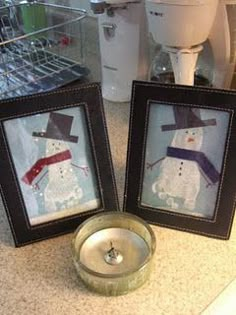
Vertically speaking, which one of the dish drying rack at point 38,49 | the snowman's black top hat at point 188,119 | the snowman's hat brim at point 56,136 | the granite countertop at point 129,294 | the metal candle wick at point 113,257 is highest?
the snowman's black top hat at point 188,119

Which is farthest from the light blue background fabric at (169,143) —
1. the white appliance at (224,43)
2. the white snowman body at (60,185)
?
the white appliance at (224,43)

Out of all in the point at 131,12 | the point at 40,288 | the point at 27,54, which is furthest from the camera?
the point at 27,54

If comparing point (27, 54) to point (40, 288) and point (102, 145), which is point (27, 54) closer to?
point (102, 145)

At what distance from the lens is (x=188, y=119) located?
A: 54 centimetres

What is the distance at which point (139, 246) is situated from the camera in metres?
0.55

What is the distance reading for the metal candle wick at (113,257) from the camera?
1.72 feet

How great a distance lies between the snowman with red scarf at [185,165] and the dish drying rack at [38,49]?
1.54 ft

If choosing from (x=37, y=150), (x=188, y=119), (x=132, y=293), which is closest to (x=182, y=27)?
(x=188, y=119)

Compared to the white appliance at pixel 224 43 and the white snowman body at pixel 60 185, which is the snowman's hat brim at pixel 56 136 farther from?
the white appliance at pixel 224 43

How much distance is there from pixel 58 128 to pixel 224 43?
45 cm

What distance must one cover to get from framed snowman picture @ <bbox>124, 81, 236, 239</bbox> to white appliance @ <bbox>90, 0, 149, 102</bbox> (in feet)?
1.33

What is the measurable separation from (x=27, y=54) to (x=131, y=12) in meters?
0.33

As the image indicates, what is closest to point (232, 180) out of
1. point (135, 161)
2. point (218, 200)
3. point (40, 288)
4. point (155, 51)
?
point (218, 200)

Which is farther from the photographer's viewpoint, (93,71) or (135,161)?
(93,71)
